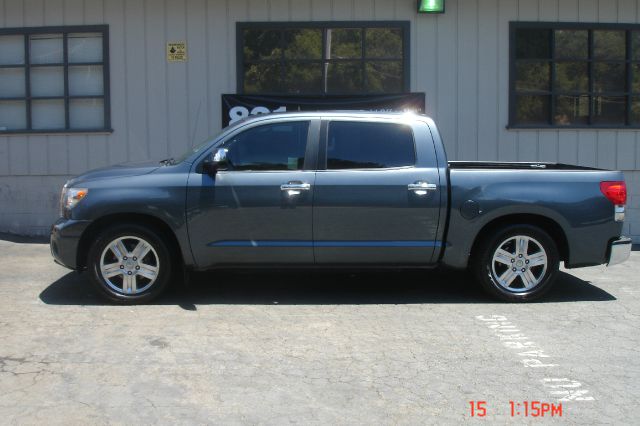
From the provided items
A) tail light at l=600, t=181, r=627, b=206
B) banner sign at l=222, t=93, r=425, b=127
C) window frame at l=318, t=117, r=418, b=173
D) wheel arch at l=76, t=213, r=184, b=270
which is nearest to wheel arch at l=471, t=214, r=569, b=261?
tail light at l=600, t=181, r=627, b=206

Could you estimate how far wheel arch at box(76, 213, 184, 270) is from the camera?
6824mm

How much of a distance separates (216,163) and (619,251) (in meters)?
3.93

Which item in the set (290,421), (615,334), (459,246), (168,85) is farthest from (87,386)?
(168,85)

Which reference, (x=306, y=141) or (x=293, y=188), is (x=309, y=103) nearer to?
(x=306, y=141)

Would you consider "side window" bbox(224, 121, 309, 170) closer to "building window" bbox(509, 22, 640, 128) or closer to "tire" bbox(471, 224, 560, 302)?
"tire" bbox(471, 224, 560, 302)

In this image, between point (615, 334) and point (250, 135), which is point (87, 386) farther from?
point (615, 334)

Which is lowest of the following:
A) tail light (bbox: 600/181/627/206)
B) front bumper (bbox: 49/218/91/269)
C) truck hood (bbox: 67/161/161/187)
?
front bumper (bbox: 49/218/91/269)

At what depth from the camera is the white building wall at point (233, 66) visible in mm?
10641

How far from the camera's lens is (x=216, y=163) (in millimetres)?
6719

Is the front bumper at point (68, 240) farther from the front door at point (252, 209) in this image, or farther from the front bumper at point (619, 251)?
the front bumper at point (619, 251)

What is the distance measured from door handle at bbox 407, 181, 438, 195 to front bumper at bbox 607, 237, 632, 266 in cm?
182

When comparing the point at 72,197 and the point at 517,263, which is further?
the point at 517,263

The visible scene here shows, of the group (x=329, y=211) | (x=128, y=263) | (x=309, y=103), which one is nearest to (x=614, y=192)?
(x=329, y=211)
